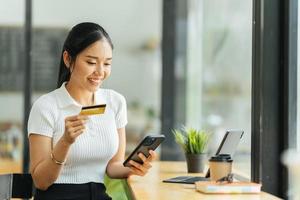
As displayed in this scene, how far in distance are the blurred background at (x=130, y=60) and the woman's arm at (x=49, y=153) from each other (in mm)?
2207

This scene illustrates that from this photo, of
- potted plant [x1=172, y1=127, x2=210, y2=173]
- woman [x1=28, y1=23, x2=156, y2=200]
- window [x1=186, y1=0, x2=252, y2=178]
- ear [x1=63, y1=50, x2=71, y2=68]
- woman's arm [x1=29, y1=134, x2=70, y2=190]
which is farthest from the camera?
window [x1=186, y1=0, x2=252, y2=178]

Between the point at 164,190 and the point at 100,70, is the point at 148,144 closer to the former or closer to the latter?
the point at 164,190

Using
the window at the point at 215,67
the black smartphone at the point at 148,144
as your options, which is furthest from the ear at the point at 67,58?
the window at the point at 215,67

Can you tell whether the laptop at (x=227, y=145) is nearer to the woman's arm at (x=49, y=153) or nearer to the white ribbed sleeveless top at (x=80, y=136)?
the white ribbed sleeveless top at (x=80, y=136)

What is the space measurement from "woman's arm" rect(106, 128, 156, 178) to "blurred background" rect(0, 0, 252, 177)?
5.92 ft

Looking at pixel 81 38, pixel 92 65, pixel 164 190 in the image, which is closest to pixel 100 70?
pixel 92 65

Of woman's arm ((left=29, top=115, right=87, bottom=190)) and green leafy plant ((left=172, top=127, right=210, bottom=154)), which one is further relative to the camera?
green leafy plant ((left=172, top=127, right=210, bottom=154))

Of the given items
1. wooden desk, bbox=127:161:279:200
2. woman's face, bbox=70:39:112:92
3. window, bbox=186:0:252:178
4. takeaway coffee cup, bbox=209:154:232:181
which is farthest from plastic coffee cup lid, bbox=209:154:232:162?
window, bbox=186:0:252:178

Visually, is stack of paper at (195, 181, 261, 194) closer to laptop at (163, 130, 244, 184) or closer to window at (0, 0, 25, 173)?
laptop at (163, 130, 244, 184)

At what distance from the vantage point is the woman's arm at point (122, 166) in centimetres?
245

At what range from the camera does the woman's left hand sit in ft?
8.00

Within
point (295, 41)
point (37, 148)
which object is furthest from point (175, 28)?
point (37, 148)

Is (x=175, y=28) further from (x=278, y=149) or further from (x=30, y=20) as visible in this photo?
(x=278, y=149)

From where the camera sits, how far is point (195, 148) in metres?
3.20
